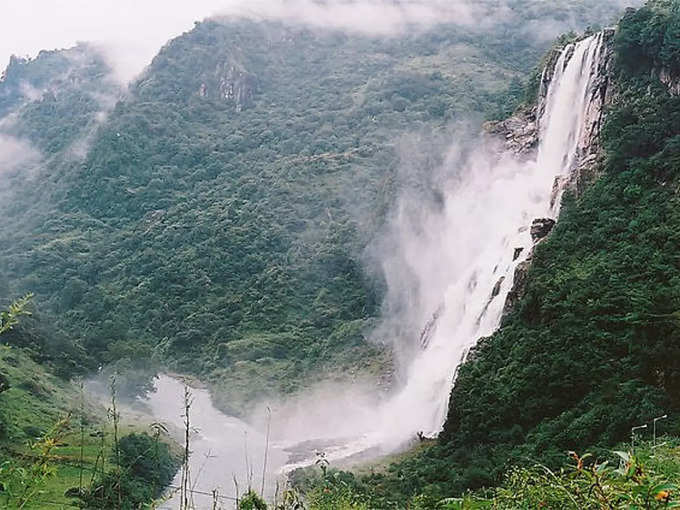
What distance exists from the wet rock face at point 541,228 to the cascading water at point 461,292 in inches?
20.3

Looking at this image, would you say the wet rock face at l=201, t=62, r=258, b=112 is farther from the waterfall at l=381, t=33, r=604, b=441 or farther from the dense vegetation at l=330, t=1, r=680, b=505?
the dense vegetation at l=330, t=1, r=680, b=505

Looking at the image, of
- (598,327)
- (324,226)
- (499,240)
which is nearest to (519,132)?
(499,240)

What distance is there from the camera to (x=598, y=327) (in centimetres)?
1716

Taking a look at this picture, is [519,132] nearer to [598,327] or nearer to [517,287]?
[517,287]

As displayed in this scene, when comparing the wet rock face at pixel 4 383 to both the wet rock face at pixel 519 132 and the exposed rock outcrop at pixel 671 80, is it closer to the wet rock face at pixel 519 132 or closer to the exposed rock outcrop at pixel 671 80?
the wet rock face at pixel 519 132

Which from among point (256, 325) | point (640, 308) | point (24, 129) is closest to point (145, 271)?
point (256, 325)

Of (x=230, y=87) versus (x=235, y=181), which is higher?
(x=230, y=87)

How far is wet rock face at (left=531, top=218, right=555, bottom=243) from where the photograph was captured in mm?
23547

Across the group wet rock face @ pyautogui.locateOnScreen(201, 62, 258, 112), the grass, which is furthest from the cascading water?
wet rock face @ pyautogui.locateOnScreen(201, 62, 258, 112)

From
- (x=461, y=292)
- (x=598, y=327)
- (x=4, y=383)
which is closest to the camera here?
(x=598, y=327)

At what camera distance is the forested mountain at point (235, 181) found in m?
42.5

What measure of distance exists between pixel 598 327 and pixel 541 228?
6941mm

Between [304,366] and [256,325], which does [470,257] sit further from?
[256,325]

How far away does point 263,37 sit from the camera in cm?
9269
